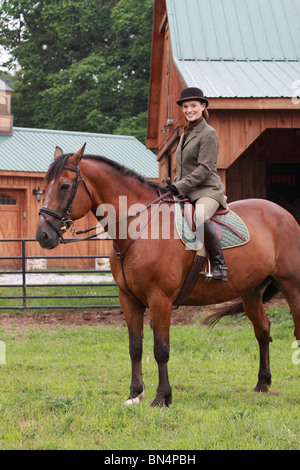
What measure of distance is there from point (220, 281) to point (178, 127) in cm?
693

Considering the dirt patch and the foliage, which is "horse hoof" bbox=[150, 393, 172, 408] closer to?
the dirt patch

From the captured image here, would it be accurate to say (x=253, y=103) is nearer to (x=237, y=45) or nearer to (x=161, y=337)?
(x=237, y=45)

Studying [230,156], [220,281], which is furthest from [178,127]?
[220,281]

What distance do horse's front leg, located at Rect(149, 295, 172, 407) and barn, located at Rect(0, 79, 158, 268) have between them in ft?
51.4

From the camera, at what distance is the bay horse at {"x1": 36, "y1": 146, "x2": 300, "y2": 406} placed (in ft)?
15.4

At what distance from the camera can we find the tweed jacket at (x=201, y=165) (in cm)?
513

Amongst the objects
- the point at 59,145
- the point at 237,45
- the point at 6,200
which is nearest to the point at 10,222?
the point at 6,200

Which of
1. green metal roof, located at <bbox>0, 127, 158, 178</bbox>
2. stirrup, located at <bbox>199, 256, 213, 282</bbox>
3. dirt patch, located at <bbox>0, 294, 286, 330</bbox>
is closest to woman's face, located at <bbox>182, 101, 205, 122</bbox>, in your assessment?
stirrup, located at <bbox>199, 256, 213, 282</bbox>

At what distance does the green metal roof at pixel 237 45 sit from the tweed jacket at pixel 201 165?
15.2ft

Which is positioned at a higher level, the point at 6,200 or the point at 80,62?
the point at 80,62

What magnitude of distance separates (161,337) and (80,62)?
89.5 feet

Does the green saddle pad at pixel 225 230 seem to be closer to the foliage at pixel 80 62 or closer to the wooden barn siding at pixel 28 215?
the wooden barn siding at pixel 28 215

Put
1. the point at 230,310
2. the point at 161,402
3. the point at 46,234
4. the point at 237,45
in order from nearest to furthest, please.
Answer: the point at 46,234, the point at 161,402, the point at 230,310, the point at 237,45

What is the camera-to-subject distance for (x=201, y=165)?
5.14m
